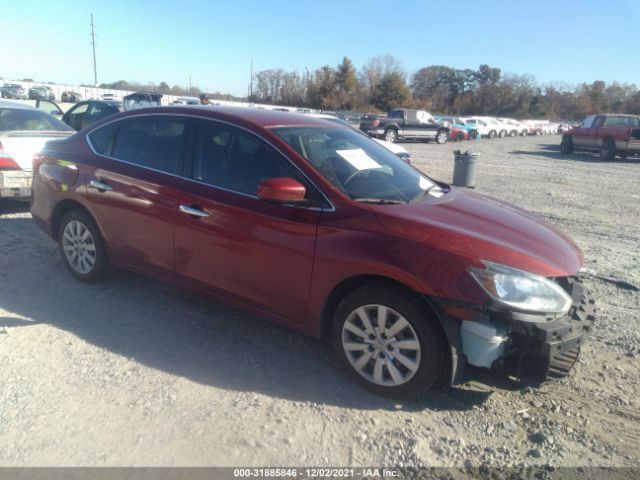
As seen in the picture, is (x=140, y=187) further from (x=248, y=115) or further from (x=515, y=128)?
(x=515, y=128)

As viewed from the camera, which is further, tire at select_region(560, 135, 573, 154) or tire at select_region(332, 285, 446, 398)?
tire at select_region(560, 135, 573, 154)

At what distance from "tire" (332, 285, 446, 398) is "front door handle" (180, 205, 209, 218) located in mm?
1273

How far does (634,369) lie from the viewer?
363 centimetres

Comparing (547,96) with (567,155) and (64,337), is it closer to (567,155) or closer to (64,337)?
(567,155)

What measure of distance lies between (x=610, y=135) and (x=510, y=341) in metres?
22.2

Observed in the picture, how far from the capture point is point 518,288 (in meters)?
2.87

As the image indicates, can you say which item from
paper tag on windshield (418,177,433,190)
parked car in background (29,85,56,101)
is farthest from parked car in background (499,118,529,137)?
paper tag on windshield (418,177,433,190)

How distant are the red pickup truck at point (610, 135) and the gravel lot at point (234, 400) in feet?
62.9

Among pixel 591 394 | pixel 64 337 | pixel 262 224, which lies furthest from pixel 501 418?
pixel 64 337

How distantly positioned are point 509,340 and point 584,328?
21.4 inches

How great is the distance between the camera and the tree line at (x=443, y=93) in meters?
68.2

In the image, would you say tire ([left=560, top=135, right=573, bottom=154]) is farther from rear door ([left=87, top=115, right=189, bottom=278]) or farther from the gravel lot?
rear door ([left=87, top=115, right=189, bottom=278])

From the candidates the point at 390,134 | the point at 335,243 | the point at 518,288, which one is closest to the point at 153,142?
the point at 335,243

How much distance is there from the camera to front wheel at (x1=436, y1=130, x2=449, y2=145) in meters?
32.0
